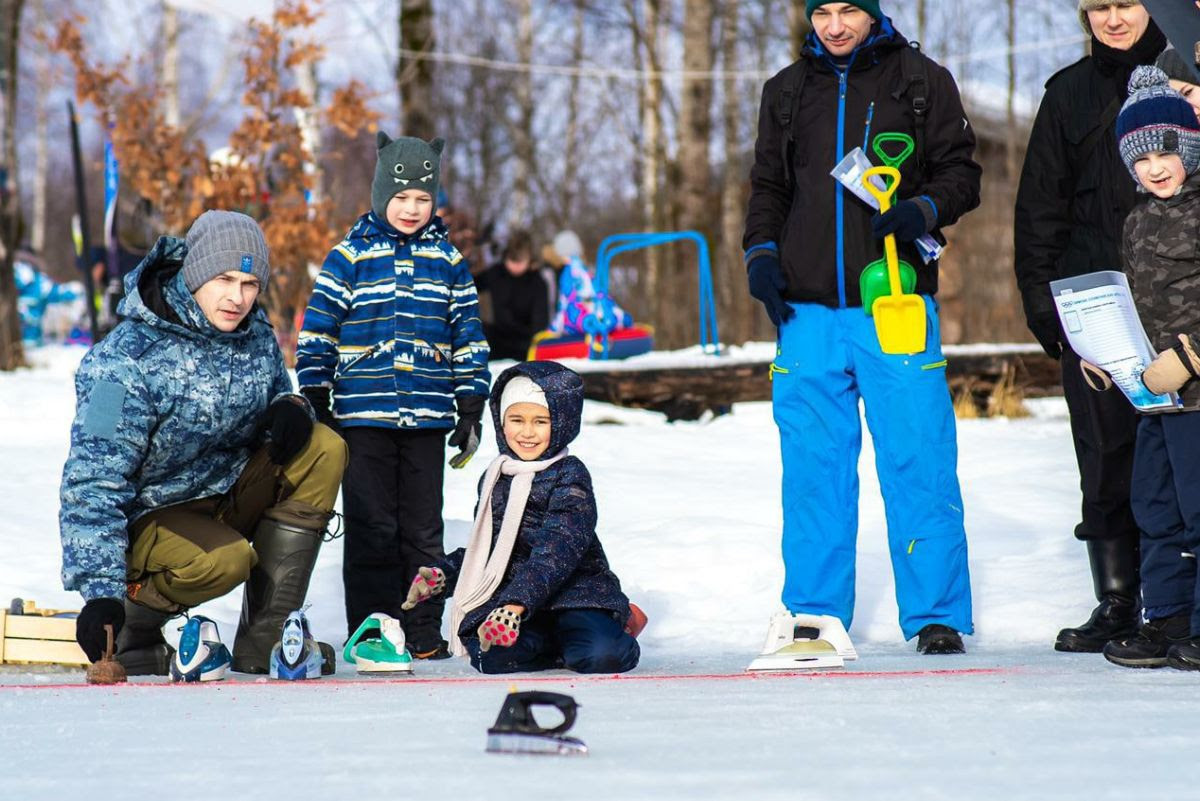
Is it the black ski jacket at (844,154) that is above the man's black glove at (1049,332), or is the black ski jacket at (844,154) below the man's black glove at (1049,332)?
above

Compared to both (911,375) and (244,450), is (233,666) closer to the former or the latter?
(244,450)

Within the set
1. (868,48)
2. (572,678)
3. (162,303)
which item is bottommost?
(572,678)

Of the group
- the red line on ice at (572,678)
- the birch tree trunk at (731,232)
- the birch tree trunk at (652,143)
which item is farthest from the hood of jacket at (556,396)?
the birch tree trunk at (652,143)

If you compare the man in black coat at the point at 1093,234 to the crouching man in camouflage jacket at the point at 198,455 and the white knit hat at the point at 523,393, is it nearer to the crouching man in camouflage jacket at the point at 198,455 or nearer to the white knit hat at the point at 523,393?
the white knit hat at the point at 523,393

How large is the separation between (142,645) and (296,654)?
0.55m

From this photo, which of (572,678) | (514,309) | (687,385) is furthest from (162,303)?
(514,309)

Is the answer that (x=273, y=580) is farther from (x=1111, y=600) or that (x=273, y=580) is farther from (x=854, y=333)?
(x=1111, y=600)

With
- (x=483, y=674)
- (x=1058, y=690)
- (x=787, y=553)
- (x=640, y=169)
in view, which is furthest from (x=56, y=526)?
(x=640, y=169)

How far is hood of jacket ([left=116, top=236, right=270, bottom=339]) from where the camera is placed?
4.25m

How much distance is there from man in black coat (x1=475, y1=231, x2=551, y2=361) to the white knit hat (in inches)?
344

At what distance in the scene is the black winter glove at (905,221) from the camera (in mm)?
4395

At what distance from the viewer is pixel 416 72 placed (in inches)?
634

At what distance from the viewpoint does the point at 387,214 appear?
16.3 ft

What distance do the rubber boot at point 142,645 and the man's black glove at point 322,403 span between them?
0.80 metres
